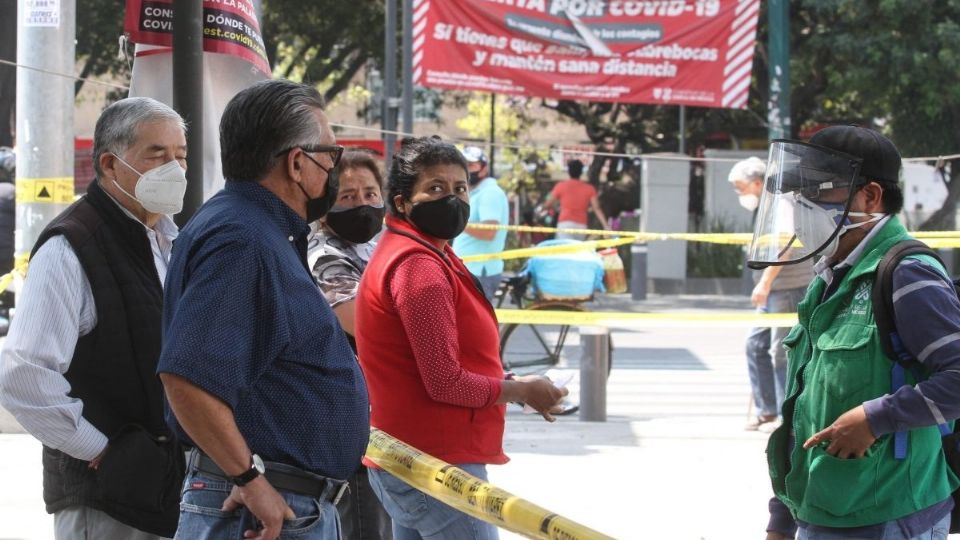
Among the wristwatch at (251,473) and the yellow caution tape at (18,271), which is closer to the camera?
the wristwatch at (251,473)

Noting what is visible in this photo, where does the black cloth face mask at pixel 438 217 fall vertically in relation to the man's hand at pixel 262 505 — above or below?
above

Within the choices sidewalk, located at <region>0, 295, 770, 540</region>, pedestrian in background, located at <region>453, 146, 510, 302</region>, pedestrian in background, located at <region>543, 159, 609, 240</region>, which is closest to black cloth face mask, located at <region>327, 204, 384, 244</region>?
sidewalk, located at <region>0, 295, 770, 540</region>

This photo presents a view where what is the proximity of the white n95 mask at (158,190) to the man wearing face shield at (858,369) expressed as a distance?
1723 mm

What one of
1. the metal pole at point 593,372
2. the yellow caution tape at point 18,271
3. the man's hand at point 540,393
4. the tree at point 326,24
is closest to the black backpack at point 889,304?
the man's hand at point 540,393

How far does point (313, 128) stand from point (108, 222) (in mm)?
925

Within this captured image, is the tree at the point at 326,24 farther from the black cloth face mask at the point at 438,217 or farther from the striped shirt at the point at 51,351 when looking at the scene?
the striped shirt at the point at 51,351

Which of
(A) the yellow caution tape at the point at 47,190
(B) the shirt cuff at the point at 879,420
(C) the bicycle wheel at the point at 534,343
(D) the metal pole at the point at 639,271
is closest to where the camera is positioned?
(B) the shirt cuff at the point at 879,420

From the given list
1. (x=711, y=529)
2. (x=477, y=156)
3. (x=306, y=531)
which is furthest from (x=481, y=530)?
(x=477, y=156)

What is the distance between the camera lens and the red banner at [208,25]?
217 inches

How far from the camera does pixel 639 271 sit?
20.5m

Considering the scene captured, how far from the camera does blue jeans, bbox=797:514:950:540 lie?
10.9ft

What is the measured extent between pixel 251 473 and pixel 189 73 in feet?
8.58

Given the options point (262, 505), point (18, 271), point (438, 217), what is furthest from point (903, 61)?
point (262, 505)

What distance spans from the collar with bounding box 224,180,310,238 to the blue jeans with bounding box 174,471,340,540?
23.1 inches
